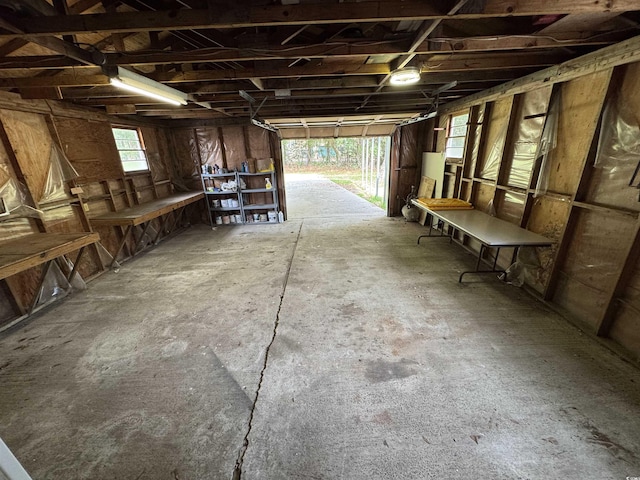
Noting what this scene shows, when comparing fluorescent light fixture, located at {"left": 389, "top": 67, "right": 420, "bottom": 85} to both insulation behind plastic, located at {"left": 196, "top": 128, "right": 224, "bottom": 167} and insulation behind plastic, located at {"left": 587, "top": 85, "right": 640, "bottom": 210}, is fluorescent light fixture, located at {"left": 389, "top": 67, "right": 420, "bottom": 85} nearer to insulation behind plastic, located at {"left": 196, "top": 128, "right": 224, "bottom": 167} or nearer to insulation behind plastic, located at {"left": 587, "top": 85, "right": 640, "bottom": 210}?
insulation behind plastic, located at {"left": 587, "top": 85, "right": 640, "bottom": 210}

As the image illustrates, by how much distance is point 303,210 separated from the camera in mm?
8188

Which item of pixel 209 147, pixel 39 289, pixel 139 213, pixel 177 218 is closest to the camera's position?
pixel 39 289

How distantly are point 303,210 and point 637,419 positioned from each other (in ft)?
23.8

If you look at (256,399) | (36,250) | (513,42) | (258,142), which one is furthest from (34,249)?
(513,42)

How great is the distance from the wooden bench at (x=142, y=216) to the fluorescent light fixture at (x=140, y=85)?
6.82ft

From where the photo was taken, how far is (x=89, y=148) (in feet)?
14.2

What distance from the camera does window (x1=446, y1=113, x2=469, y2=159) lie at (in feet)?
16.4

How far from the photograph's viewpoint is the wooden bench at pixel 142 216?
4203mm

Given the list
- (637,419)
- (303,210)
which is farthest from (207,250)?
(637,419)

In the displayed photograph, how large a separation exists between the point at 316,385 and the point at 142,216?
3983mm

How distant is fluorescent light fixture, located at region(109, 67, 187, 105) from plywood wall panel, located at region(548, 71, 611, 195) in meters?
4.31

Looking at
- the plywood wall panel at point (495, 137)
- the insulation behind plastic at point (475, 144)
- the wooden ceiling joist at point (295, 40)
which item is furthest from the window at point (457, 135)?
the wooden ceiling joist at point (295, 40)

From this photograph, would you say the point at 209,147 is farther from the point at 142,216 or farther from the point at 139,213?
the point at 142,216

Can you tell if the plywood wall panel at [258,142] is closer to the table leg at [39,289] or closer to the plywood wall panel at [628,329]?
the table leg at [39,289]
